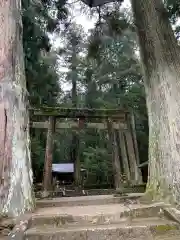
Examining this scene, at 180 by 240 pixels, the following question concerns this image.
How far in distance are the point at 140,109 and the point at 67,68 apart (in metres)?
6.35

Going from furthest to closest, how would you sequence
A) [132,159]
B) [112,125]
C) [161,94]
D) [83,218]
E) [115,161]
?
1. [132,159]
2. [112,125]
3. [115,161]
4. [161,94]
5. [83,218]

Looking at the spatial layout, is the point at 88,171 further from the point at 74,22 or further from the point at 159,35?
the point at 159,35

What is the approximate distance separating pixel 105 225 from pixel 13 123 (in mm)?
1516

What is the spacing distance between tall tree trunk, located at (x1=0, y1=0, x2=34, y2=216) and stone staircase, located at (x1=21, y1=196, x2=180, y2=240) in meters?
0.30


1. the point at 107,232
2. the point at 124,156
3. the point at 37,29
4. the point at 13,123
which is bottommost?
the point at 107,232

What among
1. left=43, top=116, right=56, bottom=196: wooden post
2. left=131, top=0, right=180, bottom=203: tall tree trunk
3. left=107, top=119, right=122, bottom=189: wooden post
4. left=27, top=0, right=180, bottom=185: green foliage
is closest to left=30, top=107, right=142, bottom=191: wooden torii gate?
left=107, top=119, right=122, bottom=189: wooden post

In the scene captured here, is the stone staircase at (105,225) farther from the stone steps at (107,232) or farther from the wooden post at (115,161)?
the wooden post at (115,161)

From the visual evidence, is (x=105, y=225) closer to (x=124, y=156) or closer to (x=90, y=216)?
(x=90, y=216)

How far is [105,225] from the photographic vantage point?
2.80 metres

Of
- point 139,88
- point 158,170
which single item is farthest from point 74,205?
point 139,88

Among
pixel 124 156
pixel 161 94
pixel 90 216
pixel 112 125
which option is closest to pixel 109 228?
pixel 90 216

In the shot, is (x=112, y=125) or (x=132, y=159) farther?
(x=132, y=159)

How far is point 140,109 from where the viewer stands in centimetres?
953

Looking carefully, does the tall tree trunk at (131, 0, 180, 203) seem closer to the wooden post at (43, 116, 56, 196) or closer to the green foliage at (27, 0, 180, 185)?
the green foliage at (27, 0, 180, 185)
